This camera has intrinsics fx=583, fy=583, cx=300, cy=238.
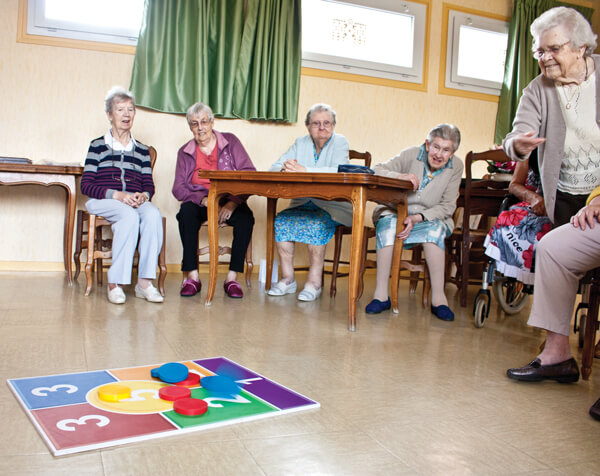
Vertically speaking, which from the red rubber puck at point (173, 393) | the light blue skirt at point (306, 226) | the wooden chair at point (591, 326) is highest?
the light blue skirt at point (306, 226)

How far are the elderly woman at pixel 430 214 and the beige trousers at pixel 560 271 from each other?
1125 mm

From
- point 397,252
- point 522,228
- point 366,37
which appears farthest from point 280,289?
point 366,37

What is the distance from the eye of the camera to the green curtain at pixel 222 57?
4.21m

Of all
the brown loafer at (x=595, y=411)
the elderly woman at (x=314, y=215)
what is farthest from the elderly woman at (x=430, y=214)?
the brown loafer at (x=595, y=411)

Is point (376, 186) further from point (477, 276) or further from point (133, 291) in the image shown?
point (477, 276)

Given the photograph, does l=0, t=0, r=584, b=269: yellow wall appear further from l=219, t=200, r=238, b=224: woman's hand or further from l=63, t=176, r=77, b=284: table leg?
l=219, t=200, r=238, b=224: woman's hand

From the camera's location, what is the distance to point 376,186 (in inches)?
107

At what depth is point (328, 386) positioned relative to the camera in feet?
5.88

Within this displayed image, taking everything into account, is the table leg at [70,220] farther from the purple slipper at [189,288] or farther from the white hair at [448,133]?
the white hair at [448,133]

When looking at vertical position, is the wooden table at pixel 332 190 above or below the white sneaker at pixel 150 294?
above

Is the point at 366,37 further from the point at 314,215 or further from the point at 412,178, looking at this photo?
the point at 412,178

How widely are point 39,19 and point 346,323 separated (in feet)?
9.97

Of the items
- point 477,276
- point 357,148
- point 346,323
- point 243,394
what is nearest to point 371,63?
point 357,148

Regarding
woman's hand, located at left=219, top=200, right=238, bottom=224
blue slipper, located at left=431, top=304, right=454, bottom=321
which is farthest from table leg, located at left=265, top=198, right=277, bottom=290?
blue slipper, located at left=431, top=304, right=454, bottom=321
